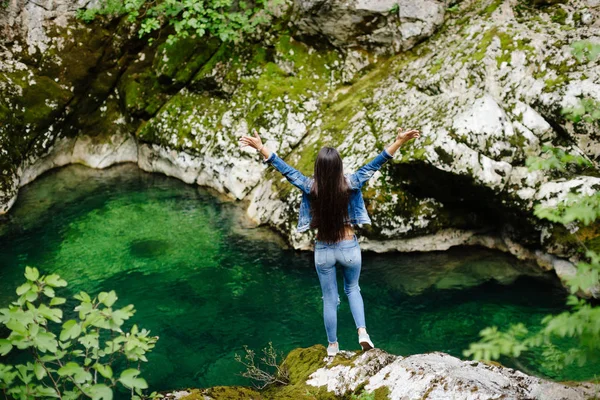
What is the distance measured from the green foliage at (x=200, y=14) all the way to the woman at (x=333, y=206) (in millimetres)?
7414

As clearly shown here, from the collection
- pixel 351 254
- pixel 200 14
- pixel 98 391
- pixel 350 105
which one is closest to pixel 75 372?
pixel 98 391

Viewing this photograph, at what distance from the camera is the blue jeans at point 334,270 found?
5227 millimetres

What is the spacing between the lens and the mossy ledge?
4070mm

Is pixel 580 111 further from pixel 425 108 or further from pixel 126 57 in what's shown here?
pixel 126 57

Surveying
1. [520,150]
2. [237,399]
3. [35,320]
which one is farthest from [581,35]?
[35,320]

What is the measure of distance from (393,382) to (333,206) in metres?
1.70

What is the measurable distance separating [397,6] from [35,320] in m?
10.6

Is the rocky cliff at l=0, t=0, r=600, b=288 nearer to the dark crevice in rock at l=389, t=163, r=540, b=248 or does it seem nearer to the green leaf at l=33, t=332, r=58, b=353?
the dark crevice in rock at l=389, t=163, r=540, b=248

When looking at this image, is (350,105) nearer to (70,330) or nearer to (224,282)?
(224,282)

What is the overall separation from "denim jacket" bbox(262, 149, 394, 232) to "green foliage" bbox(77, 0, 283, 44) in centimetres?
724

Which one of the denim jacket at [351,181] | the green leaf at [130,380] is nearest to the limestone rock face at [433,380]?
the denim jacket at [351,181]

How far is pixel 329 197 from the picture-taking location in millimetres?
4992

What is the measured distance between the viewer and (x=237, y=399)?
204 inches

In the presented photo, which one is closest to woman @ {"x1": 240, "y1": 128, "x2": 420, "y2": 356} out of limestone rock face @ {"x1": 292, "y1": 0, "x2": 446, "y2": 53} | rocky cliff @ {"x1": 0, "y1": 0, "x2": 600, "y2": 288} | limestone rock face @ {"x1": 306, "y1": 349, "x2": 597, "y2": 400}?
limestone rock face @ {"x1": 306, "y1": 349, "x2": 597, "y2": 400}
